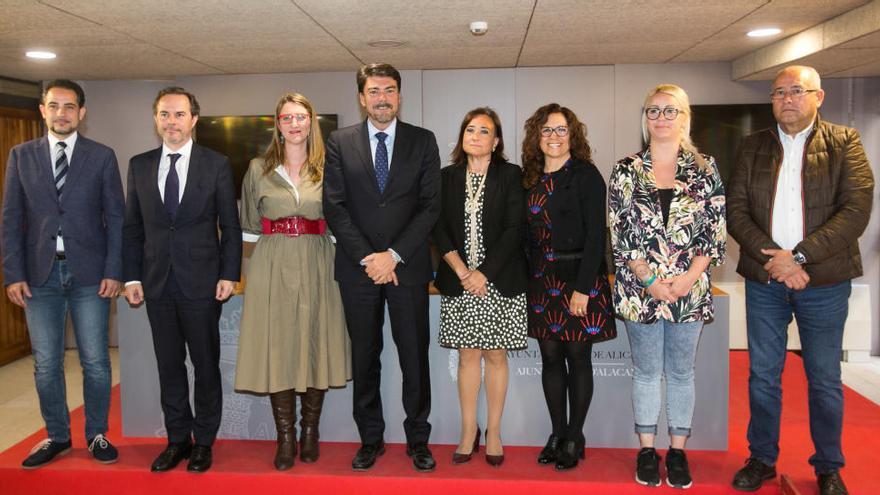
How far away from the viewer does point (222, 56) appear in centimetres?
521

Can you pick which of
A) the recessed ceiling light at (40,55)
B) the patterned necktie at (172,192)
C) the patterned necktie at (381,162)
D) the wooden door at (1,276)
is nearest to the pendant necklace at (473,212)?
the patterned necktie at (381,162)

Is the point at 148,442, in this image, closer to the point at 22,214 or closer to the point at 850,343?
the point at 22,214

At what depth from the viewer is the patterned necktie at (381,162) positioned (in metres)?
3.11

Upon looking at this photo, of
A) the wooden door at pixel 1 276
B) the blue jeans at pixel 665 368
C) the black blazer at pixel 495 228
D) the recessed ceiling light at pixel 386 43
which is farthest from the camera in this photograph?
the wooden door at pixel 1 276

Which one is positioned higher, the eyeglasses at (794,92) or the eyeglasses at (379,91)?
the eyeglasses at (379,91)

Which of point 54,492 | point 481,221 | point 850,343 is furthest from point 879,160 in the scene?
point 54,492

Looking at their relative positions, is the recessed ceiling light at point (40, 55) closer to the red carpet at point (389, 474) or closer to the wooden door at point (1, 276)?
the wooden door at point (1, 276)

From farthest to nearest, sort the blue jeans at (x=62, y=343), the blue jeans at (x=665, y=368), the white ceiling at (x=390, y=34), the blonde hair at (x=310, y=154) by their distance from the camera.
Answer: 1. the white ceiling at (x=390, y=34)
2. the blue jeans at (x=62, y=343)
3. the blonde hair at (x=310, y=154)
4. the blue jeans at (x=665, y=368)

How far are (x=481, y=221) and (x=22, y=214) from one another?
210 cm

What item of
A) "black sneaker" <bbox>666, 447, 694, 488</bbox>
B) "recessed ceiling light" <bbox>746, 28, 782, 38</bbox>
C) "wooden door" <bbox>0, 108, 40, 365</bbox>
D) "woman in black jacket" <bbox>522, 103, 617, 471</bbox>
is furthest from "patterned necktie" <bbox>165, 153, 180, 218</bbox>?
"recessed ceiling light" <bbox>746, 28, 782, 38</bbox>

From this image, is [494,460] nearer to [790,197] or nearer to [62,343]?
[790,197]

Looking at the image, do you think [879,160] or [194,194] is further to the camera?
[879,160]

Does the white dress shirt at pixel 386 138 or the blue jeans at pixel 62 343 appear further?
the blue jeans at pixel 62 343

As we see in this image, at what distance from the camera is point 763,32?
4.62m
